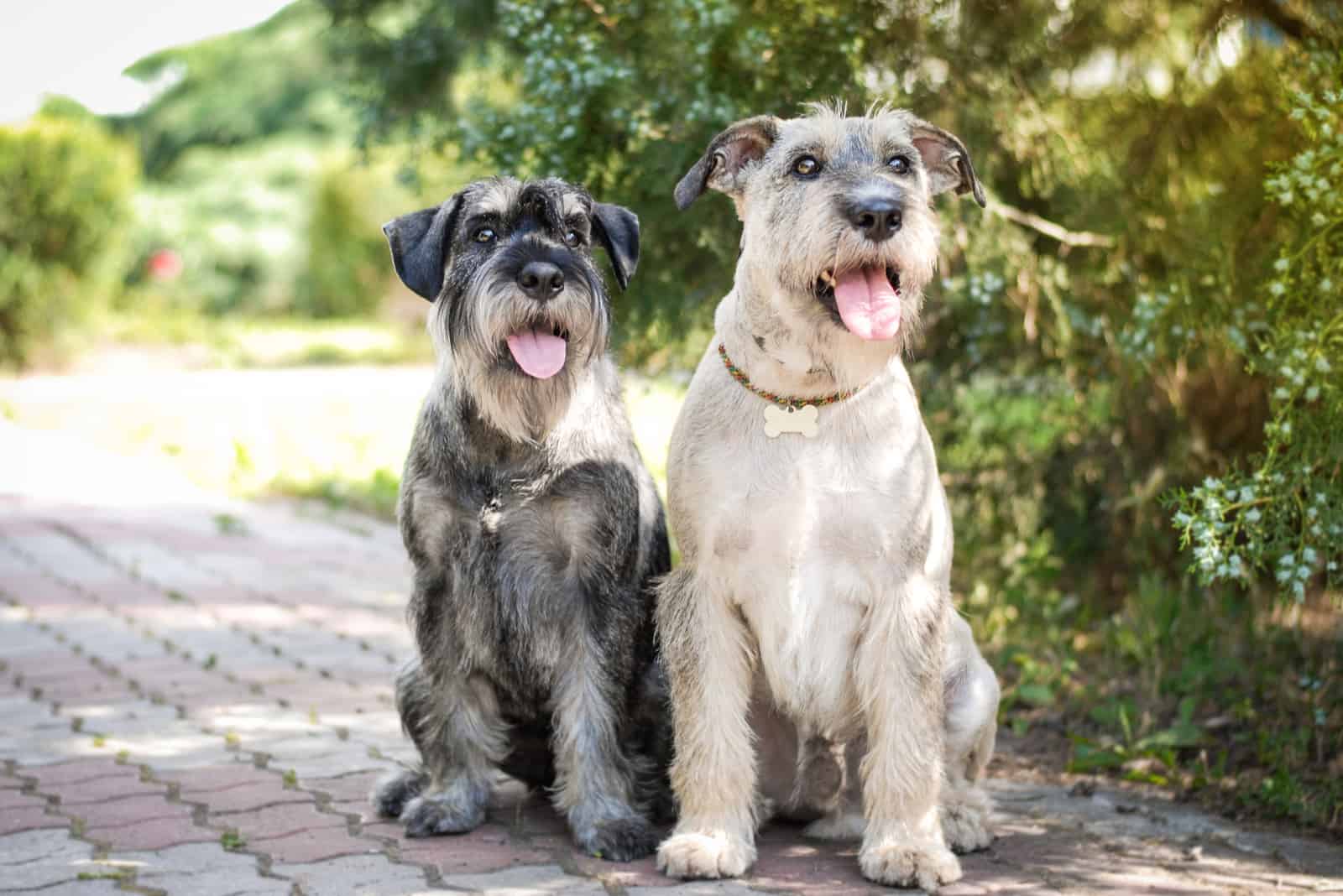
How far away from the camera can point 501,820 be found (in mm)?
4188

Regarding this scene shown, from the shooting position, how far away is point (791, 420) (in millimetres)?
3670

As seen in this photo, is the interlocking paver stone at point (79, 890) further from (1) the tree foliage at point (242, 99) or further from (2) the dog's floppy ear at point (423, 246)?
(1) the tree foliage at point (242, 99)

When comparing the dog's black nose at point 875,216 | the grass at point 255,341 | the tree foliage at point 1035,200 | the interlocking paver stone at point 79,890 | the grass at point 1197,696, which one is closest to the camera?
the dog's black nose at point 875,216

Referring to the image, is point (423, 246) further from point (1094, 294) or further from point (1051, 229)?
point (1094, 294)

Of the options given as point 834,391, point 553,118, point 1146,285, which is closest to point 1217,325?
point 1146,285

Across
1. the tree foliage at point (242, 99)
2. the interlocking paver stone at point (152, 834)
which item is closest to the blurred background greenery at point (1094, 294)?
the interlocking paver stone at point (152, 834)

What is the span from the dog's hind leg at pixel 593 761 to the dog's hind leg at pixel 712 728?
16 centimetres

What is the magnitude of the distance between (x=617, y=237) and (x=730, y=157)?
1.51 ft

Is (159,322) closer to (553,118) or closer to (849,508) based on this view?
(553,118)

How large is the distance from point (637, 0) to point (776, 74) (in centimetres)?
65

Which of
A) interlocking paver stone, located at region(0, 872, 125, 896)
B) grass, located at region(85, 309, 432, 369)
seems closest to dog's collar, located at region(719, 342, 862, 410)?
interlocking paver stone, located at region(0, 872, 125, 896)

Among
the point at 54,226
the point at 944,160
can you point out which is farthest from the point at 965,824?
the point at 54,226

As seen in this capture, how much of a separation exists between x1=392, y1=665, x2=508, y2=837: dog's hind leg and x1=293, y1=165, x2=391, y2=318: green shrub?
62.5ft

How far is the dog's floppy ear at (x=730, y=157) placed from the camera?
383cm
